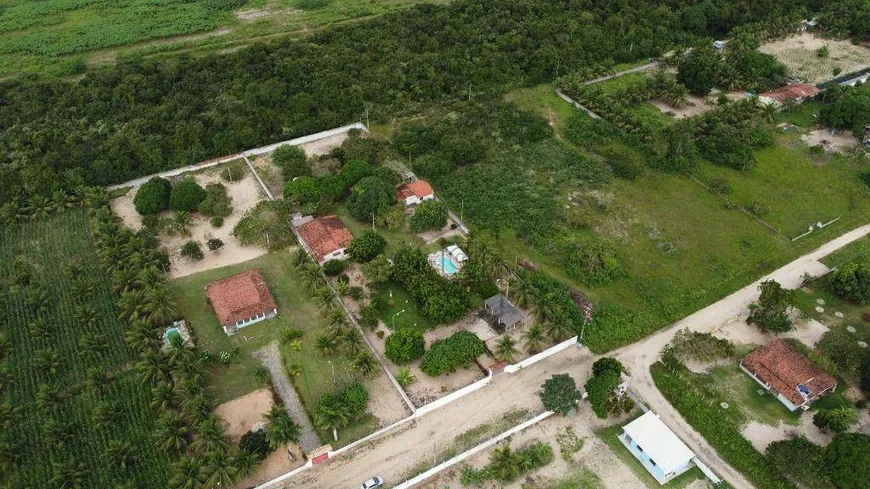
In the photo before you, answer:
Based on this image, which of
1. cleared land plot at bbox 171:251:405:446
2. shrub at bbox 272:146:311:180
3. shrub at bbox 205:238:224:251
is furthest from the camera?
shrub at bbox 272:146:311:180

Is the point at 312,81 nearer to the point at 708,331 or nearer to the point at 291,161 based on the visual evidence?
the point at 291,161

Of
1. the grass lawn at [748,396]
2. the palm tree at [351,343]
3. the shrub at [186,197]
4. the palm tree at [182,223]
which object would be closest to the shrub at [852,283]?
the grass lawn at [748,396]

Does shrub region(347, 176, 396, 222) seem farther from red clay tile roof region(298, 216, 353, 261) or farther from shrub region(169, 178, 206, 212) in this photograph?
shrub region(169, 178, 206, 212)

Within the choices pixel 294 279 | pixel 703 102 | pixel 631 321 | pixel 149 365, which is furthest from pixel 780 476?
pixel 703 102

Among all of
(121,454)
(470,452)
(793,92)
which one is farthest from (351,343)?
(793,92)


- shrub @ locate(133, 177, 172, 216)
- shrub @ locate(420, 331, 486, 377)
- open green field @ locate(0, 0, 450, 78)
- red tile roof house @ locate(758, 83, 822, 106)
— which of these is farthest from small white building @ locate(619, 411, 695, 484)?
open green field @ locate(0, 0, 450, 78)

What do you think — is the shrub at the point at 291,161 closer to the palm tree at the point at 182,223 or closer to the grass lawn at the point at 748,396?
the palm tree at the point at 182,223
